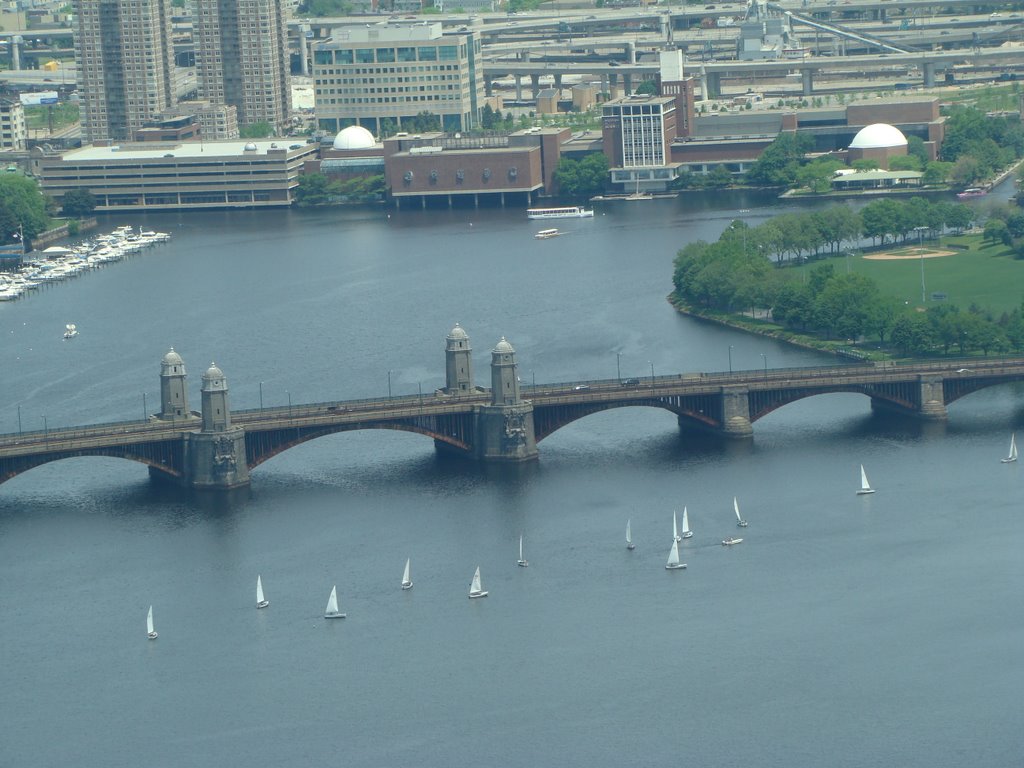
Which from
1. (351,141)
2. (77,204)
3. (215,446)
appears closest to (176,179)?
(77,204)

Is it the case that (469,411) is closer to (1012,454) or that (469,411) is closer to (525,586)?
(525,586)

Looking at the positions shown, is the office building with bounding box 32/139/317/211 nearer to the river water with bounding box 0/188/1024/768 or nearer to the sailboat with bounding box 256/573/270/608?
the river water with bounding box 0/188/1024/768

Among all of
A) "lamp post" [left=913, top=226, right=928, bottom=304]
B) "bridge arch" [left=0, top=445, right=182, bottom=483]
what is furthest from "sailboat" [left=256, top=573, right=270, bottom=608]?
"lamp post" [left=913, top=226, right=928, bottom=304]

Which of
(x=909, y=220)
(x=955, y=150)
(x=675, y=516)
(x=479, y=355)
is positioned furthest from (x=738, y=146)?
(x=675, y=516)

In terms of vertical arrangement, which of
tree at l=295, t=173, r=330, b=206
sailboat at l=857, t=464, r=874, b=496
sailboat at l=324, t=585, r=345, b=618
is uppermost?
tree at l=295, t=173, r=330, b=206

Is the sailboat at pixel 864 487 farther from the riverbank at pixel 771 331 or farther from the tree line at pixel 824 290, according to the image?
the riverbank at pixel 771 331

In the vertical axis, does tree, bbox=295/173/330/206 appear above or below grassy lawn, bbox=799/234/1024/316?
above
